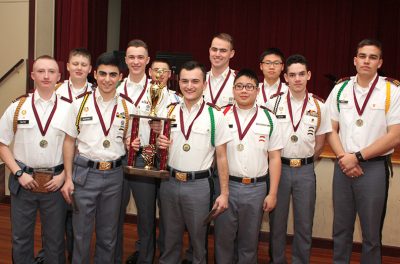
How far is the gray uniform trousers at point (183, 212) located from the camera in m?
3.33

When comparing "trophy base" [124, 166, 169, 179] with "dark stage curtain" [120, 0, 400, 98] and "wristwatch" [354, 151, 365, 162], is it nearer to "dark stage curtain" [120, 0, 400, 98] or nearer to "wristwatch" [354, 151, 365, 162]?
"wristwatch" [354, 151, 365, 162]

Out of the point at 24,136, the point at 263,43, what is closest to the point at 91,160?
the point at 24,136

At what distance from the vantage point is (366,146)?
11.5 feet

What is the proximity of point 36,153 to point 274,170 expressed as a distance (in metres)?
1.70

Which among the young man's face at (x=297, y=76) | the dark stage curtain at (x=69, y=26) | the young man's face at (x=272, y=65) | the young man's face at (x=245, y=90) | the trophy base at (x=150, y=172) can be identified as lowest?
the trophy base at (x=150, y=172)

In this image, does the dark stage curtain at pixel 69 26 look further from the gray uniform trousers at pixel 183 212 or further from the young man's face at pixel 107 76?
the gray uniform trousers at pixel 183 212

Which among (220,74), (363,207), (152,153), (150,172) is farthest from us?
(220,74)

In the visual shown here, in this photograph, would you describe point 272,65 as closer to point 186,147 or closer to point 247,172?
point 247,172

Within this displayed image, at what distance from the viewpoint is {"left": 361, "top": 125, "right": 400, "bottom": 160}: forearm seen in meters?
3.40

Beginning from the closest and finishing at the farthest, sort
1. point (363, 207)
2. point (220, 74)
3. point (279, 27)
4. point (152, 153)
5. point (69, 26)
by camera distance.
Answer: point (152, 153) → point (363, 207) → point (220, 74) → point (69, 26) → point (279, 27)

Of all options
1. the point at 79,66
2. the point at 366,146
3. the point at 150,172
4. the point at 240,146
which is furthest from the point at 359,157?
the point at 79,66

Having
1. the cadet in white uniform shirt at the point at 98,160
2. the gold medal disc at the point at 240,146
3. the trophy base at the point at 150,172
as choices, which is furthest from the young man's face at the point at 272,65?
the trophy base at the point at 150,172

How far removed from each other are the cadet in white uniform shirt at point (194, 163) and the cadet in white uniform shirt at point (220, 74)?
0.67 m

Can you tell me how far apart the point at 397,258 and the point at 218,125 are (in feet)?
8.20
